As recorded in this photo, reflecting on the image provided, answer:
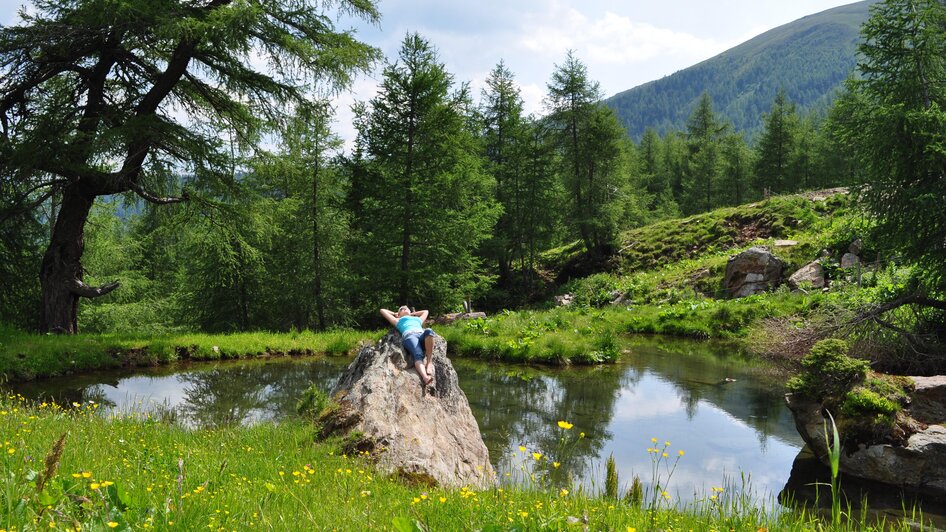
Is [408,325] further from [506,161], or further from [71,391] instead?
[506,161]

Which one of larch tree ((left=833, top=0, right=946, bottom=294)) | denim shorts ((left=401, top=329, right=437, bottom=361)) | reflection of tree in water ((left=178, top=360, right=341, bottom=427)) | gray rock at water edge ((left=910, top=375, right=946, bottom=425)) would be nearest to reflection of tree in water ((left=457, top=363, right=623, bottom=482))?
denim shorts ((left=401, top=329, right=437, bottom=361))

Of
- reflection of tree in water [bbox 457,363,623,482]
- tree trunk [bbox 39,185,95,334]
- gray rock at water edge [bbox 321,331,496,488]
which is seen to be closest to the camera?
gray rock at water edge [bbox 321,331,496,488]

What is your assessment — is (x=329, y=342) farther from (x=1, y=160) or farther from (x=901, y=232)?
(x=901, y=232)

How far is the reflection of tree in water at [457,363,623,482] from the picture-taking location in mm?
9398

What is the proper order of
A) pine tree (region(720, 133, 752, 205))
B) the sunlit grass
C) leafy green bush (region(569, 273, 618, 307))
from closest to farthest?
the sunlit grass → leafy green bush (region(569, 273, 618, 307)) → pine tree (region(720, 133, 752, 205))

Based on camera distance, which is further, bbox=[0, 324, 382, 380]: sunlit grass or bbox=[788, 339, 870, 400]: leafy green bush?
bbox=[0, 324, 382, 380]: sunlit grass

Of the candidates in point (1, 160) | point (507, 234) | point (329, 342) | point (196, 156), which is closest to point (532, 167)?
point (507, 234)

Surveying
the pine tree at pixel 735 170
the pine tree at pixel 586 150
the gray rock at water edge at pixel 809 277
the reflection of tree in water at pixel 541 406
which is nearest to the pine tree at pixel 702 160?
the pine tree at pixel 735 170

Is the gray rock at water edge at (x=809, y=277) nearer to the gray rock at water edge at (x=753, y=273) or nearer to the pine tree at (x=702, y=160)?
the gray rock at water edge at (x=753, y=273)

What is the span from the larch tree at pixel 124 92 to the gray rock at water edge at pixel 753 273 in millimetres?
→ 18077

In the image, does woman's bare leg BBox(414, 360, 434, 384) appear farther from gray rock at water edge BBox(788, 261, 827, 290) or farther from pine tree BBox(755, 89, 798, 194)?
pine tree BBox(755, 89, 798, 194)

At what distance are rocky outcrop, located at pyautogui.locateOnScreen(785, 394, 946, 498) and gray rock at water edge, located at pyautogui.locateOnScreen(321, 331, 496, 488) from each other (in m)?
5.48

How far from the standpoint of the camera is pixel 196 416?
1030cm

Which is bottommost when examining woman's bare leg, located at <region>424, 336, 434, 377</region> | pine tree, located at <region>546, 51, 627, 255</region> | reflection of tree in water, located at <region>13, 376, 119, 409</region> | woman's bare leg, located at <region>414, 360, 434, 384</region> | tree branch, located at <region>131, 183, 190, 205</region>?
reflection of tree in water, located at <region>13, 376, 119, 409</region>
